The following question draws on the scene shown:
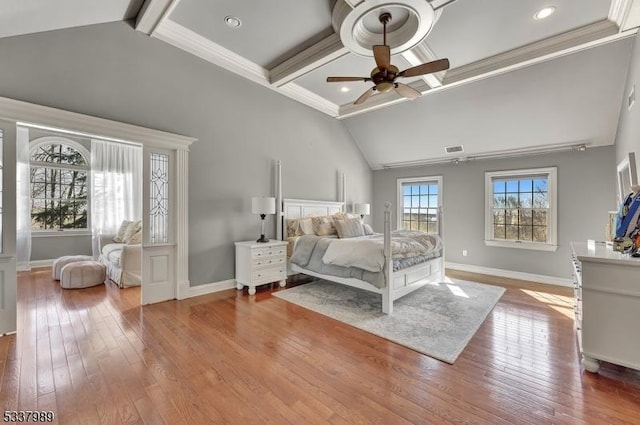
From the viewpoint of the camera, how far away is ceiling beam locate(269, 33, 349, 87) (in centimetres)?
341

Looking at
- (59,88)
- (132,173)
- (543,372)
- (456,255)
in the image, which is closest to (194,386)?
(543,372)

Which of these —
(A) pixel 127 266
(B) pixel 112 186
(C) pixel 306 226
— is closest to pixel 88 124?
(A) pixel 127 266

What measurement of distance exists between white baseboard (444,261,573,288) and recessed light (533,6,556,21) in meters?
4.06

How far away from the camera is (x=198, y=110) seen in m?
3.94

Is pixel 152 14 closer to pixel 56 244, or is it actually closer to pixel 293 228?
pixel 293 228

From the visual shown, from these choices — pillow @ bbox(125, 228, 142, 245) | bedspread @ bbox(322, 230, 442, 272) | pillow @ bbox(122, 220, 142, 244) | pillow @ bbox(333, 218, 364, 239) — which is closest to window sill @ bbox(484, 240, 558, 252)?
bedspread @ bbox(322, 230, 442, 272)

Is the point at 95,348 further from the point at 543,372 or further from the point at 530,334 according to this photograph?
the point at 530,334

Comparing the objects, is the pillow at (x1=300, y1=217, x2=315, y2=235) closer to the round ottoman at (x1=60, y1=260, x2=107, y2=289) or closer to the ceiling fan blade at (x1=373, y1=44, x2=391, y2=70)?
the ceiling fan blade at (x1=373, y1=44, x2=391, y2=70)

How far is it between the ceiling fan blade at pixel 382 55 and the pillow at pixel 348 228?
→ 2611mm

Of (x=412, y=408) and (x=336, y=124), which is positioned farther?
(x=336, y=124)

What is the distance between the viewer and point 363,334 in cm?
275

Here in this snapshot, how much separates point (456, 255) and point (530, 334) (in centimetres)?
321

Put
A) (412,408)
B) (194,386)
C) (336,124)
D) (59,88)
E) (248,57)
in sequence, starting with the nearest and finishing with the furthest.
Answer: (412,408), (194,386), (59,88), (248,57), (336,124)

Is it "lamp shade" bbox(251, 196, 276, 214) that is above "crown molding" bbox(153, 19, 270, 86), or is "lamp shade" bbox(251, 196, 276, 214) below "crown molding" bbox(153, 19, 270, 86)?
below
